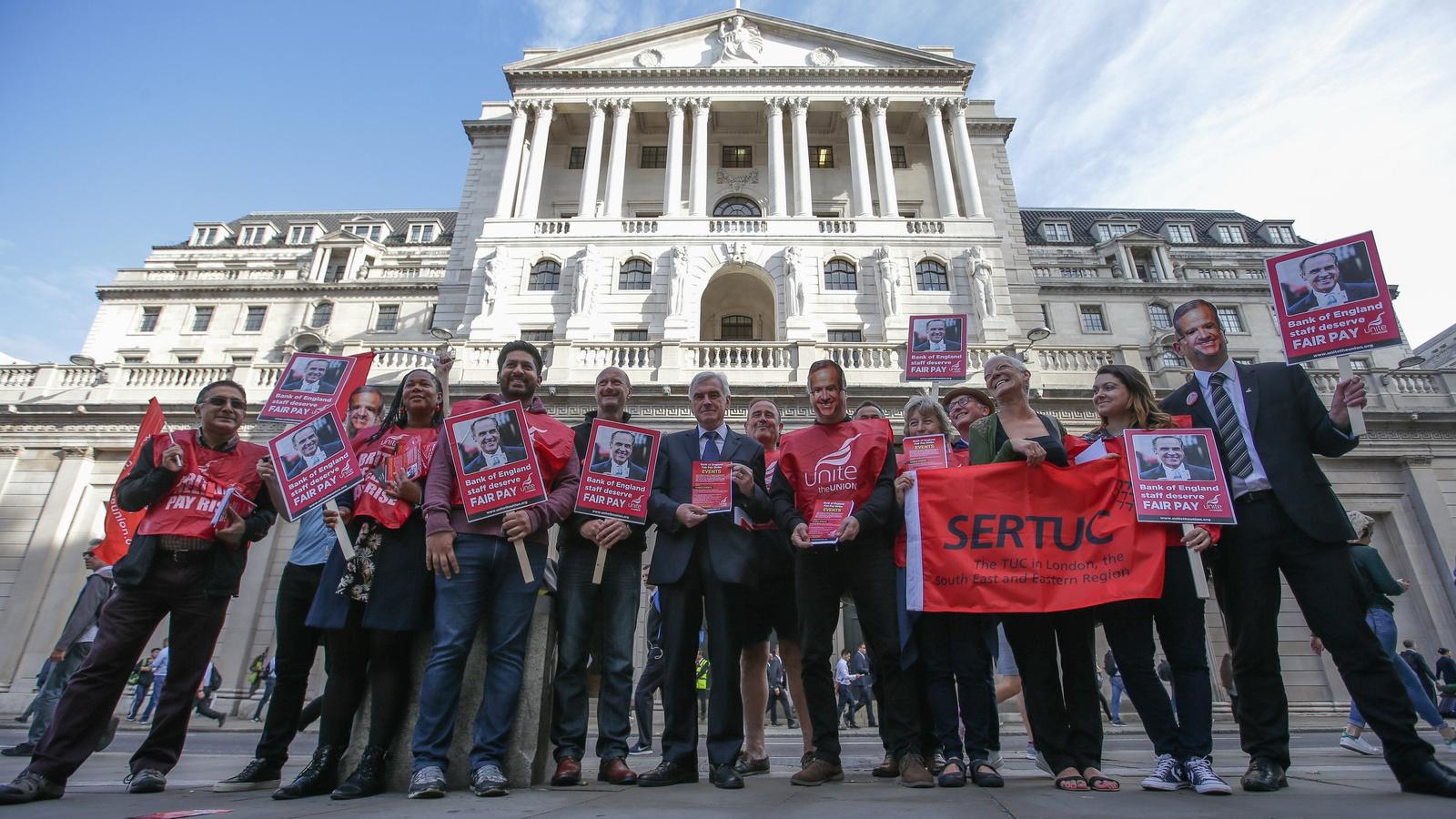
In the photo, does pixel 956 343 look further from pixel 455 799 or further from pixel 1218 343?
pixel 455 799

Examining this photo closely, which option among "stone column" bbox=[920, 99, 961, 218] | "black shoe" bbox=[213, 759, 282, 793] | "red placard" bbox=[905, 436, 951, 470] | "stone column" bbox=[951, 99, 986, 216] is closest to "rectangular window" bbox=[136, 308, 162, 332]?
"stone column" bbox=[920, 99, 961, 218]

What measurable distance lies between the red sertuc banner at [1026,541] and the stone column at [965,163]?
22.7m

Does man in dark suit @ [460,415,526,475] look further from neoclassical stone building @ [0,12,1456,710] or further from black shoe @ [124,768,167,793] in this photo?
neoclassical stone building @ [0,12,1456,710]

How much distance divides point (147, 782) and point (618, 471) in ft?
10.1

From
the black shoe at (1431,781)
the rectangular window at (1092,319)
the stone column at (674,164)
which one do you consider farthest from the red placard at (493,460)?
the rectangular window at (1092,319)

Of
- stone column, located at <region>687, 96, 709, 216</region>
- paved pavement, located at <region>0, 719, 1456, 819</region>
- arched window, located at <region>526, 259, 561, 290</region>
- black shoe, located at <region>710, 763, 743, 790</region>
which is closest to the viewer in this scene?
paved pavement, located at <region>0, 719, 1456, 819</region>

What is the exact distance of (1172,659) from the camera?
4.16 metres

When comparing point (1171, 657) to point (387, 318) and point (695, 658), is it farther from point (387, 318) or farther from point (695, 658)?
point (387, 318)

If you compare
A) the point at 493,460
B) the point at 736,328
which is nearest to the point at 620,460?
the point at 493,460

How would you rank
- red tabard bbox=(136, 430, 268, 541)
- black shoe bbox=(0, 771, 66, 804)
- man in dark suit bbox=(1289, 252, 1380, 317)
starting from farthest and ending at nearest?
man in dark suit bbox=(1289, 252, 1380, 317), red tabard bbox=(136, 430, 268, 541), black shoe bbox=(0, 771, 66, 804)

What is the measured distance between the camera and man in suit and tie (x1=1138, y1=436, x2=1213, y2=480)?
4.24 metres

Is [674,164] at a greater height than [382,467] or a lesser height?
greater

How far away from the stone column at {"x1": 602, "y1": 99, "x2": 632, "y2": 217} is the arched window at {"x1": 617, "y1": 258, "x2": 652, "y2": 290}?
2.54 metres

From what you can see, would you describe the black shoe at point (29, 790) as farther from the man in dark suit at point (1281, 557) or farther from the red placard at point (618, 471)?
the man in dark suit at point (1281, 557)
